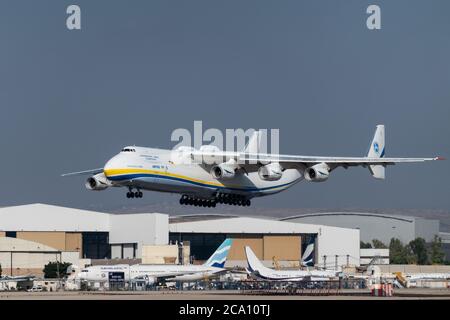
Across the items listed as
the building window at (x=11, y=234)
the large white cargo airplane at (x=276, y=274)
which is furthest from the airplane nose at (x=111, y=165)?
the building window at (x=11, y=234)

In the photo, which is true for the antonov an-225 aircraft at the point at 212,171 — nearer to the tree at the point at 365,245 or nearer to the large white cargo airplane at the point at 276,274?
the large white cargo airplane at the point at 276,274

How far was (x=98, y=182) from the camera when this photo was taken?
279ft

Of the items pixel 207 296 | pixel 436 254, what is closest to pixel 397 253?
pixel 436 254

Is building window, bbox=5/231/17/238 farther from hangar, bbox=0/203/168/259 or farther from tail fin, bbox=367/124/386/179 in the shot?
tail fin, bbox=367/124/386/179

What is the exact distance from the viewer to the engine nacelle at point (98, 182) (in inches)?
3337

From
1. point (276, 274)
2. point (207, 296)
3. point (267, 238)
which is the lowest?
point (207, 296)

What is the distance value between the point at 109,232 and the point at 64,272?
2367 centimetres

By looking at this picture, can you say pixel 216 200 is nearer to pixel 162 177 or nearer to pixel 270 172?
pixel 270 172

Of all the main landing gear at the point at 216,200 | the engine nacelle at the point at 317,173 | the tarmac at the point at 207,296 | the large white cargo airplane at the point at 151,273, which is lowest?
the tarmac at the point at 207,296

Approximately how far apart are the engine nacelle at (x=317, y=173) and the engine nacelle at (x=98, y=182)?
15.7m

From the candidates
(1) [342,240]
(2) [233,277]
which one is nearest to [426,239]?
Result: (1) [342,240]

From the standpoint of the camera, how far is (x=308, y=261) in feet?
439

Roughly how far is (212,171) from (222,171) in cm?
84
